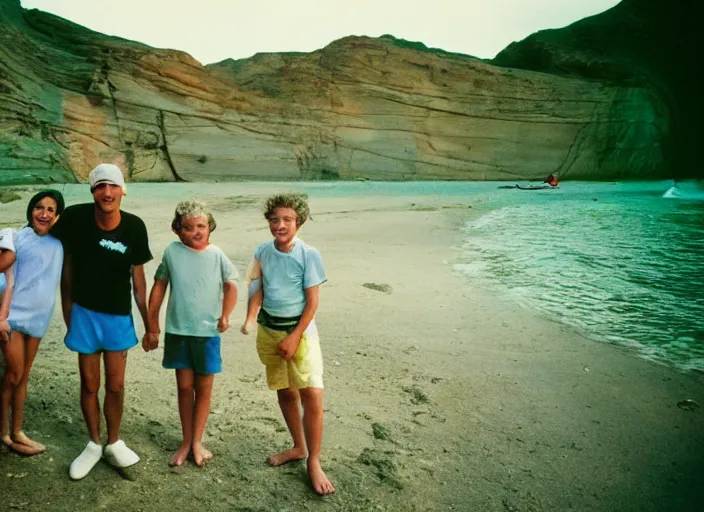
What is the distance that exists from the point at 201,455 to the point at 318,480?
25.0 inches

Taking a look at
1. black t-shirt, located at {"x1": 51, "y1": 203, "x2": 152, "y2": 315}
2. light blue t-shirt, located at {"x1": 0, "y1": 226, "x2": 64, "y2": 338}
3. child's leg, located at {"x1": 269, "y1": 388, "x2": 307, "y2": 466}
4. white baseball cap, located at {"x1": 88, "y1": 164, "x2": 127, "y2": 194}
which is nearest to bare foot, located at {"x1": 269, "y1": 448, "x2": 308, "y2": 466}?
child's leg, located at {"x1": 269, "y1": 388, "x2": 307, "y2": 466}

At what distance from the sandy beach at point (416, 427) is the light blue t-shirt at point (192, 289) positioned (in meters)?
0.35

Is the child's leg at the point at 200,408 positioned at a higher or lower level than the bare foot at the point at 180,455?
higher

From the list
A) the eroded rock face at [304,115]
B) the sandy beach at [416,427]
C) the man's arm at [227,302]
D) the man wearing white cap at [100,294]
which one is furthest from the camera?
the eroded rock face at [304,115]

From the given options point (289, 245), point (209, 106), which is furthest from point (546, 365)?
point (209, 106)

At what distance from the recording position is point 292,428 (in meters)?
2.82

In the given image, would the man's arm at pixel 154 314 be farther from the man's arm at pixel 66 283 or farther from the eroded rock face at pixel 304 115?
the eroded rock face at pixel 304 115

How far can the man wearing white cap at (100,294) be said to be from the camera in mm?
2625

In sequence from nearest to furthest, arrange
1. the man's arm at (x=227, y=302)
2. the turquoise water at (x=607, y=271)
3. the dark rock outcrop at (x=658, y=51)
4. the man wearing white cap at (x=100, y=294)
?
the man wearing white cap at (x=100, y=294), the man's arm at (x=227, y=302), the turquoise water at (x=607, y=271), the dark rock outcrop at (x=658, y=51)

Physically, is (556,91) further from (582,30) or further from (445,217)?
(445,217)

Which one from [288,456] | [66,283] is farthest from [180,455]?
[66,283]

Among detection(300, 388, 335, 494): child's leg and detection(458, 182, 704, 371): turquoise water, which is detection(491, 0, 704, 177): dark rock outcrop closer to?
detection(458, 182, 704, 371): turquoise water

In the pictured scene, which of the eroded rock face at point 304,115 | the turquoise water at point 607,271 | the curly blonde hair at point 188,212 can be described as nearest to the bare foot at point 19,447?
the curly blonde hair at point 188,212

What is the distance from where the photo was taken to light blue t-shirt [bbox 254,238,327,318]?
2707 mm
